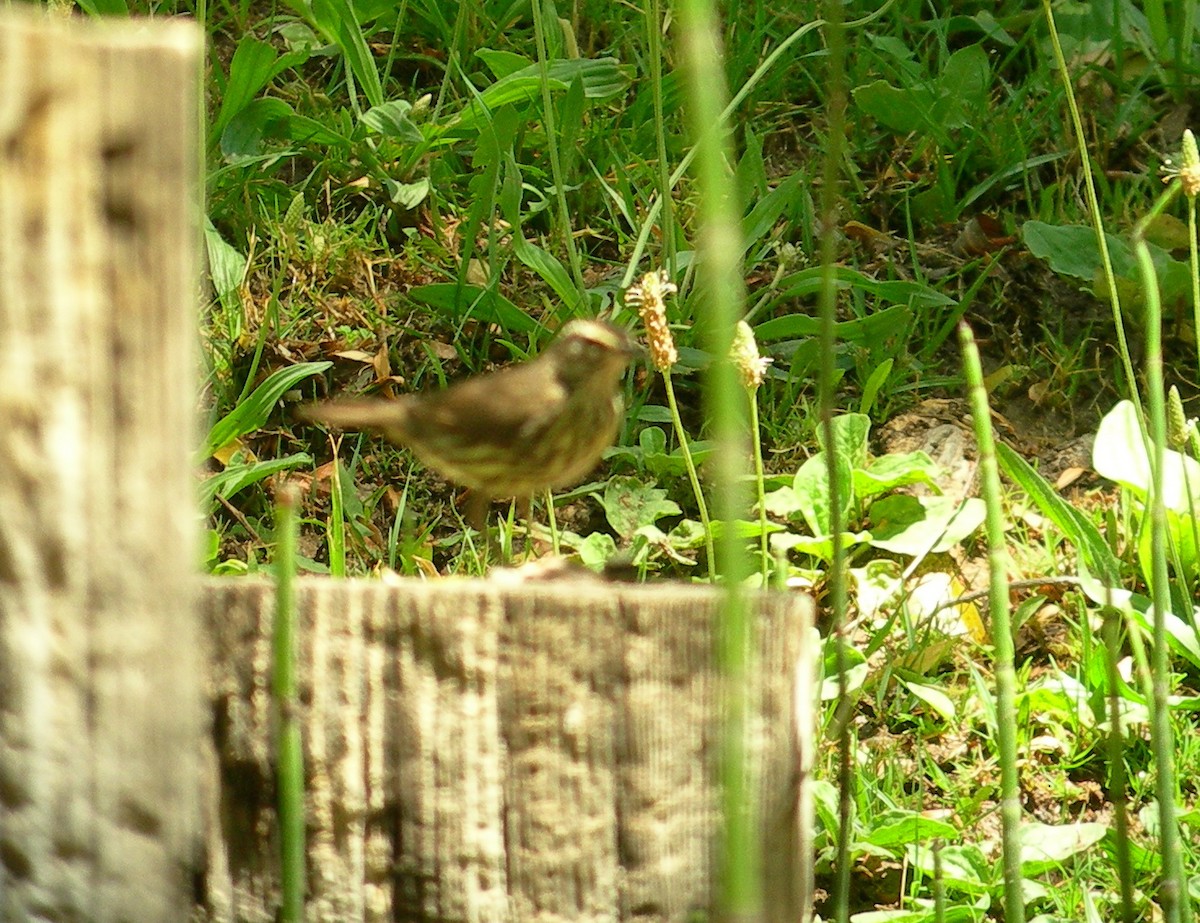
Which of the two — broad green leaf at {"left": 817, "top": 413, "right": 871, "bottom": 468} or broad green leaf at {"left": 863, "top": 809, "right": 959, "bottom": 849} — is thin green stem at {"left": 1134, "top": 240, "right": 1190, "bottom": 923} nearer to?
broad green leaf at {"left": 863, "top": 809, "right": 959, "bottom": 849}

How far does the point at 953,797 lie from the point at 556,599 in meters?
1.97

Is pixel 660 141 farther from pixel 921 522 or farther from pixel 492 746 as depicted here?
pixel 492 746

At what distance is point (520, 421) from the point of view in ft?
7.93

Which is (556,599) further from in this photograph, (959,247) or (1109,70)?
(1109,70)

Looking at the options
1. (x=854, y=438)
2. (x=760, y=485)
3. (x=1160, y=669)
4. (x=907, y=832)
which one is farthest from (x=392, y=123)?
(x=1160, y=669)

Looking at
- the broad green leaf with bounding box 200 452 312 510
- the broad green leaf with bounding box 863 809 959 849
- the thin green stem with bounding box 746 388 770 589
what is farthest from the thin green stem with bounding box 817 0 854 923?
the broad green leaf with bounding box 200 452 312 510

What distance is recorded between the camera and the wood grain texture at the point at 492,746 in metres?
1.19

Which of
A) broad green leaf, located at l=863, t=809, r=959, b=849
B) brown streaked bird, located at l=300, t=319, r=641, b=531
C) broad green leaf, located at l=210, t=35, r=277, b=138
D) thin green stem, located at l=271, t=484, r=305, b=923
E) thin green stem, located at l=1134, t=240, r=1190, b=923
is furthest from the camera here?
broad green leaf, located at l=210, t=35, r=277, b=138

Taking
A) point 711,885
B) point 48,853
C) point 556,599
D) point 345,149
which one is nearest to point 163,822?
point 48,853

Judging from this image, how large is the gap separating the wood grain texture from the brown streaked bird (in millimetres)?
1194

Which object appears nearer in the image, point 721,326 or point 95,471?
point 721,326

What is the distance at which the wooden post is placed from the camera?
95 cm

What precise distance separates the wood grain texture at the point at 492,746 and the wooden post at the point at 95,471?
0.11 m

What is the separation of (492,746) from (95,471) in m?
0.38
